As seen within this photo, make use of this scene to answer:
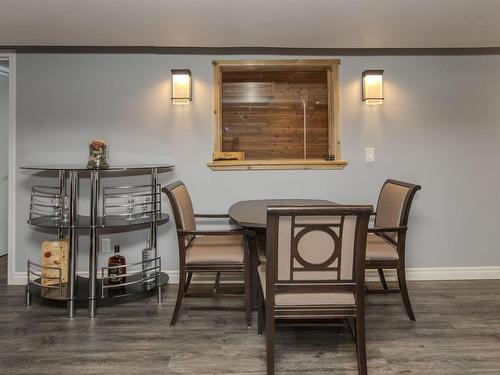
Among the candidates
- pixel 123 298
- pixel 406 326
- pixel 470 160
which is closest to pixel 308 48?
pixel 470 160

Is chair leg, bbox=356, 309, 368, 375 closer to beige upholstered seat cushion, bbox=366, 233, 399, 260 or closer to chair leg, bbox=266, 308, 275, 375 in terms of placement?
chair leg, bbox=266, 308, 275, 375

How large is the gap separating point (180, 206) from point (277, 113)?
2.68 meters

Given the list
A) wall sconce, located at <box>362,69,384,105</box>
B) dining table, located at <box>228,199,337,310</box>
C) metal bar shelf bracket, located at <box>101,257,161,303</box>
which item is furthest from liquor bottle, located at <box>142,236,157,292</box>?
wall sconce, located at <box>362,69,384,105</box>

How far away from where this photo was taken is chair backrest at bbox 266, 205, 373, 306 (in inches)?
62.7

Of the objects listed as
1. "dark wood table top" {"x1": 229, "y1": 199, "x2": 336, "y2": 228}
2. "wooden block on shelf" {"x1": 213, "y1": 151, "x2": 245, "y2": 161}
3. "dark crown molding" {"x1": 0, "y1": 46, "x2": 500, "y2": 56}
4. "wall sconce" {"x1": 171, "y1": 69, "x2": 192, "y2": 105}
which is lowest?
"dark wood table top" {"x1": 229, "y1": 199, "x2": 336, "y2": 228}

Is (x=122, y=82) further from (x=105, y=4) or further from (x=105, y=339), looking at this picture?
(x=105, y=339)

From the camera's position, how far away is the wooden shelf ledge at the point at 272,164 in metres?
3.15

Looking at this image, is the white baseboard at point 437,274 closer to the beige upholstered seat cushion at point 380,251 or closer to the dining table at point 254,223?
the dining table at point 254,223

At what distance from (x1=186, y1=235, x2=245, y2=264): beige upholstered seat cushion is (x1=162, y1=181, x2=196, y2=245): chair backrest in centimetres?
15

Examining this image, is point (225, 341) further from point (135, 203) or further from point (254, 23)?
point (254, 23)

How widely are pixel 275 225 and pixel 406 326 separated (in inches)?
54.0

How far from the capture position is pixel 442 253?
10.7ft

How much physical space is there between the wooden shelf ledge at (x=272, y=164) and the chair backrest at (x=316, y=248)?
1585mm

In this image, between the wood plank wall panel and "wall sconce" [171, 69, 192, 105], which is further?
the wood plank wall panel
